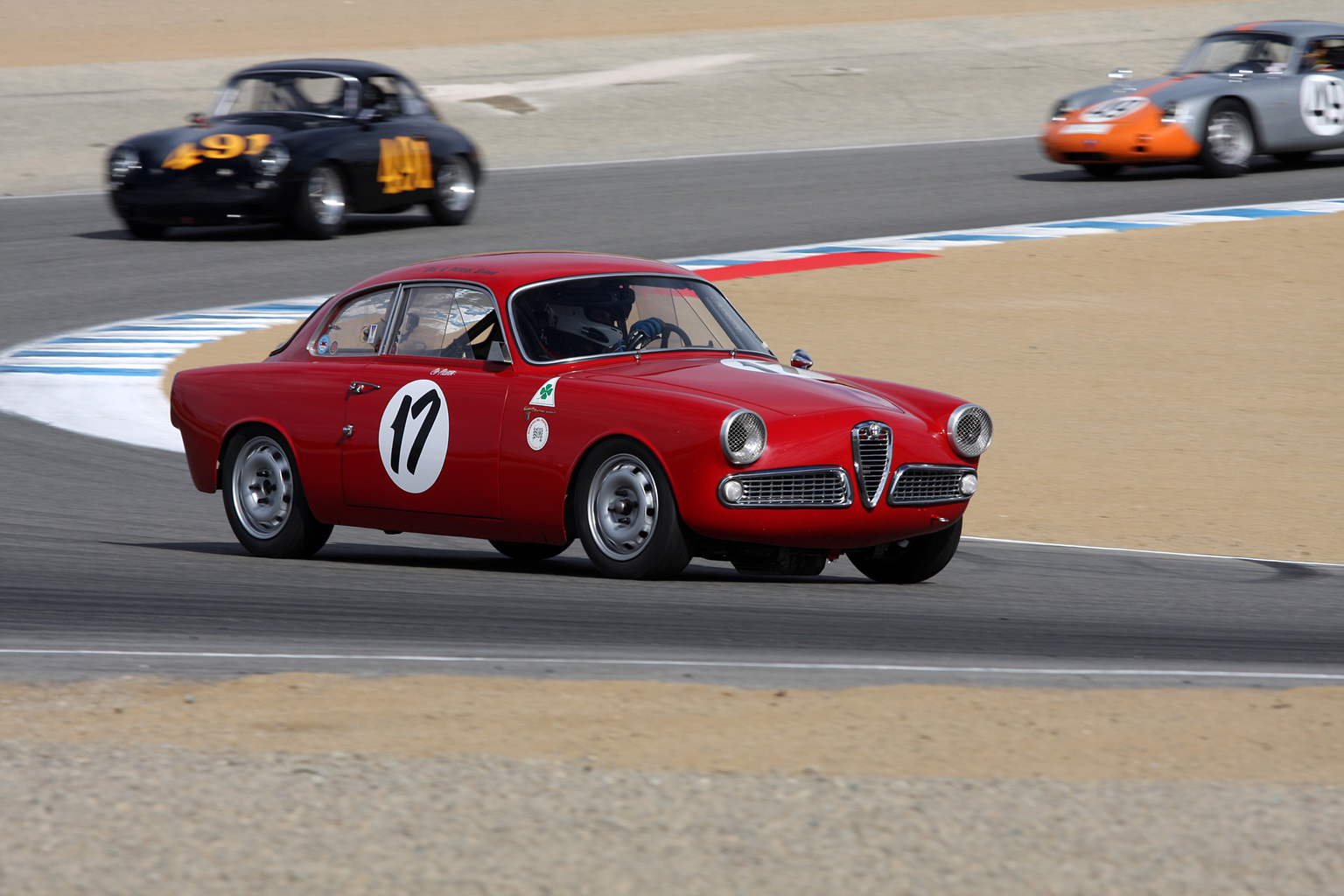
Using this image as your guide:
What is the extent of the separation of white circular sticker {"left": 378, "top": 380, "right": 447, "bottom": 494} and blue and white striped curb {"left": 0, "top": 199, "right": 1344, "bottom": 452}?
3.76 metres

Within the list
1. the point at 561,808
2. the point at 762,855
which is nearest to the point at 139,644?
the point at 561,808


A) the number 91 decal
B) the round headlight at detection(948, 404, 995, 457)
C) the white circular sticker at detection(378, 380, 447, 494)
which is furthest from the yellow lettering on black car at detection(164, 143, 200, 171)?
the round headlight at detection(948, 404, 995, 457)

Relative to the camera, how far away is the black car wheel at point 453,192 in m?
19.7

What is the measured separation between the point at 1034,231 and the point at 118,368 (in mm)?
9407

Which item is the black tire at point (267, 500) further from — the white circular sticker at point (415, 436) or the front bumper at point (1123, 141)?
the front bumper at point (1123, 141)

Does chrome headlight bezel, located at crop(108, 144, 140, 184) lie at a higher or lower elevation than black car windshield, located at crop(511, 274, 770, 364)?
lower

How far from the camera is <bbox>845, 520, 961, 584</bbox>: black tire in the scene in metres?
8.31

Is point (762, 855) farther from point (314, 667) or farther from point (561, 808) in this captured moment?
point (314, 667)

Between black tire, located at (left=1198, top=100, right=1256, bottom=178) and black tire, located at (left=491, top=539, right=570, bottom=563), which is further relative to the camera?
black tire, located at (left=1198, top=100, right=1256, bottom=178)

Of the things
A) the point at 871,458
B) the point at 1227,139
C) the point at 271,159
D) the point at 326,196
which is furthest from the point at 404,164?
the point at 871,458

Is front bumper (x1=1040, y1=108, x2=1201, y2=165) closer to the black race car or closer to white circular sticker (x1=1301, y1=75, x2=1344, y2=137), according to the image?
white circular sticker (x1=1301, y1=75, x2=1344, y2=137)

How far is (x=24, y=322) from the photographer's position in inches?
630

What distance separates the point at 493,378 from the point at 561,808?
3701 millimetres

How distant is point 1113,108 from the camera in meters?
21.6
